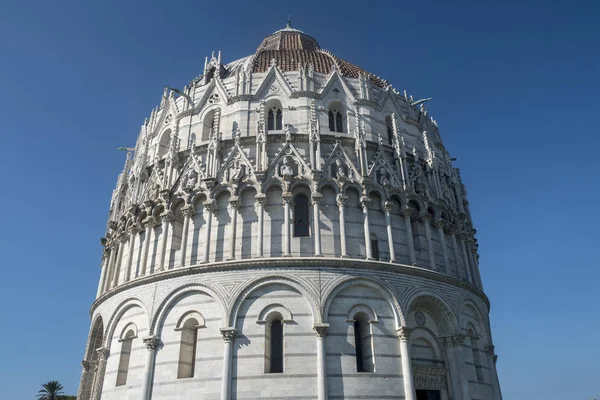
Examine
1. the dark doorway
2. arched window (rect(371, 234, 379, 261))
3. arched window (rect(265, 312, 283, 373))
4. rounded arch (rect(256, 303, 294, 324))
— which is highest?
arched window (rect(371, 234, 379, 261))

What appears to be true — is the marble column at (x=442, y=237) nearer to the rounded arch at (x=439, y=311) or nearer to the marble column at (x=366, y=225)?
the rounded arch at (x=439, y=311)

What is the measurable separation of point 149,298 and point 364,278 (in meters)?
9.08

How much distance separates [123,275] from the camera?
22.6m

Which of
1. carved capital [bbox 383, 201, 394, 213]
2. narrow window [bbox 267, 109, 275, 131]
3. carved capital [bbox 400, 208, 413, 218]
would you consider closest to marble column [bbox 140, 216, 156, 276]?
narrow window [bbox 267, 109, 275, 131]

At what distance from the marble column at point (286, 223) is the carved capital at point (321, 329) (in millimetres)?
3079

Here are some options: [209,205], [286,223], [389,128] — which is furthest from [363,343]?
[389,128]

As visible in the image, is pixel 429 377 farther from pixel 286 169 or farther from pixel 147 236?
pixel 147 236

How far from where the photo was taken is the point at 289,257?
61.4 ft

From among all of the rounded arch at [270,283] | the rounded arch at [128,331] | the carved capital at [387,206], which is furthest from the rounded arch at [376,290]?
the rounded arch at [128,331]

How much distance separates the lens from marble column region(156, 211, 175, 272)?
2054cm

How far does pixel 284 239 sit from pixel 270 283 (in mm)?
1959

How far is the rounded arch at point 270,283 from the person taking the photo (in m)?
17.9

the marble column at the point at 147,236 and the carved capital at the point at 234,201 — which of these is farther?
the marble column at the point at 147,236

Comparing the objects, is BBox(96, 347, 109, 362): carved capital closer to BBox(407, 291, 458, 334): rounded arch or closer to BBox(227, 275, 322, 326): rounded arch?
BBox(227, 275, 322, 326): rounded arch
